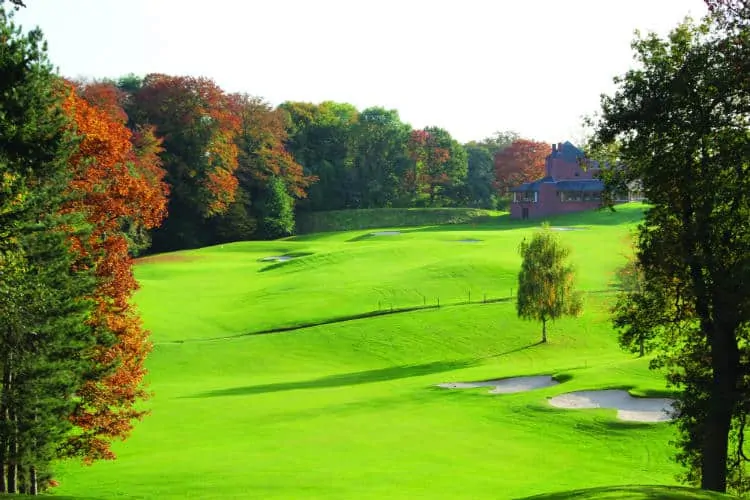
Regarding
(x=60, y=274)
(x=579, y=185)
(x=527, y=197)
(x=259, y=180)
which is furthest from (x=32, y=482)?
(x=527, y=197)

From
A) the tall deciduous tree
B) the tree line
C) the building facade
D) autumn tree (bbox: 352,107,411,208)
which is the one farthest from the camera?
autumn tree (bbox: 352,107,411,208)

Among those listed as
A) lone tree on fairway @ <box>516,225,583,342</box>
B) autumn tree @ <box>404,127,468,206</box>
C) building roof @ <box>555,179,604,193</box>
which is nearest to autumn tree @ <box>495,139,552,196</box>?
autumn tree @ <box>404,127,468,206</box>

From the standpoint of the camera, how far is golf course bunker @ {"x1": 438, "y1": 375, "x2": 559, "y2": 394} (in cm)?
3662

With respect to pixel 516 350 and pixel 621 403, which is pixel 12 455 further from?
pixel 516 350

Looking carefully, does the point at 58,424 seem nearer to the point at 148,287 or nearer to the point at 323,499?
the point at 323,499

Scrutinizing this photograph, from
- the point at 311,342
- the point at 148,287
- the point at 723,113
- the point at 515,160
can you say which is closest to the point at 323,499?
the point at 723,113

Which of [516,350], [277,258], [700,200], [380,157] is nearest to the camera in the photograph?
[700,200]

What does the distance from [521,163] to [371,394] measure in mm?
110108

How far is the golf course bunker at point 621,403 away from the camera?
1206 inches

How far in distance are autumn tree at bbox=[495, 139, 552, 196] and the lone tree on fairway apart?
93512 millimetres

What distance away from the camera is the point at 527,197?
125 m

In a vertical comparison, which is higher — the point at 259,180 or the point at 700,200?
the point at 259,180

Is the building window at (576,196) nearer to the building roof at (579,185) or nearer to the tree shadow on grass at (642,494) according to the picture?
the building roof at (579,185)

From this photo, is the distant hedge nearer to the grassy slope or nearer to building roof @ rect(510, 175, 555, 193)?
building roof @ rect(510, 175, 555, 193)
